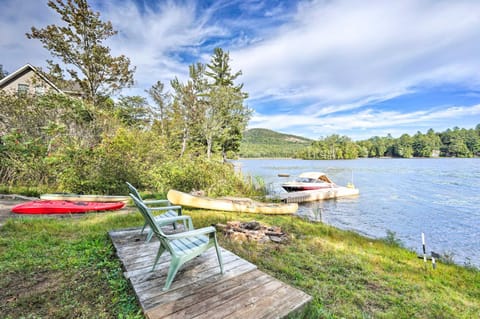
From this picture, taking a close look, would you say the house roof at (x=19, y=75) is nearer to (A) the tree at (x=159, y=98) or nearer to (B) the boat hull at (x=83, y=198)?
(A) the tree at (x=159, y=98)

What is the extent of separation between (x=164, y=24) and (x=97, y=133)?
5618 millimetres

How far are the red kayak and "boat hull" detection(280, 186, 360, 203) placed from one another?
9.46 m

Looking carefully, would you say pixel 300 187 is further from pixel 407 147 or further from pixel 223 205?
pixel 407 147

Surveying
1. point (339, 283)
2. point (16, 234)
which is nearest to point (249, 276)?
point (339, 283)

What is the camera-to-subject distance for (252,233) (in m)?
4.98

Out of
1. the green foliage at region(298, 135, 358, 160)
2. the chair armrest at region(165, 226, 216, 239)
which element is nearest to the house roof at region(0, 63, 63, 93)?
the chair armrest at region(165, 226, 216, 239)

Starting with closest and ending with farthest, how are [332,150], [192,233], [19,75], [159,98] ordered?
[192,233]
[19,75]
[159,98]
[332,150]

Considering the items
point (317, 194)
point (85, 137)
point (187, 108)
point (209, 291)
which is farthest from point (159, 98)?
point (209, 291)

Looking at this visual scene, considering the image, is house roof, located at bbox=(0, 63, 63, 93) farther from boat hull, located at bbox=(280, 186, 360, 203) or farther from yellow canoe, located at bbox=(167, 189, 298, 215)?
boat hull, located at bbox=(280, 186, 360, 203)

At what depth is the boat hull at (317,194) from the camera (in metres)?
13.8

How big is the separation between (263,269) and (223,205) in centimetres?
419

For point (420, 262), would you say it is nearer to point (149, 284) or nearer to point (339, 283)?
point (339, 283)

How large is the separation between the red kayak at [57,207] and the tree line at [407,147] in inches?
2762

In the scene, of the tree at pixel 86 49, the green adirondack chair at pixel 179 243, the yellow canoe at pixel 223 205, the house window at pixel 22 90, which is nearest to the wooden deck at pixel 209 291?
the green adirondack chair at pixel 179 243
